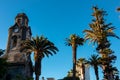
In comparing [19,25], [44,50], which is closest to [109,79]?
[44,50]

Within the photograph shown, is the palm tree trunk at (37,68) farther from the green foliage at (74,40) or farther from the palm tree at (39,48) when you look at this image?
the green foliage at (74,40)

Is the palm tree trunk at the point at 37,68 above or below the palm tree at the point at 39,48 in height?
below

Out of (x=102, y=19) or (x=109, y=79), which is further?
(x=102, y=19)

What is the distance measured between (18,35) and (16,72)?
1014 cm

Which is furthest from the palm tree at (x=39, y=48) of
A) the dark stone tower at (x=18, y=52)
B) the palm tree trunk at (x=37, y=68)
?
the dark stone tower at (x=18, y=52)

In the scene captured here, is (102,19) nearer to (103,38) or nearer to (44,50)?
(103,38)

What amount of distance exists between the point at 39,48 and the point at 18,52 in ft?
37.6

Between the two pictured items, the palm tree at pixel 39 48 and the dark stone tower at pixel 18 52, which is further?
the dark stone tower at pixel 18 52

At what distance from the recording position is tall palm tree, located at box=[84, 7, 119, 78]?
143ft

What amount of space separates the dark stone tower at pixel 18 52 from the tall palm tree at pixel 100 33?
14267mm

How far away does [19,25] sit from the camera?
57.1m

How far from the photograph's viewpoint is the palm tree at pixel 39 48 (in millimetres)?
39938

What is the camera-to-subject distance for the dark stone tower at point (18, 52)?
48.3 metres

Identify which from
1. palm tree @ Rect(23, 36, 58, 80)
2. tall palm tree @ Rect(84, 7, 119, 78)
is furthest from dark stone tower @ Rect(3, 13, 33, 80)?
tall palm tree @ Rect(84, 7, 119, 78)
